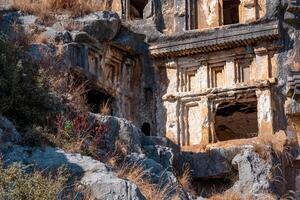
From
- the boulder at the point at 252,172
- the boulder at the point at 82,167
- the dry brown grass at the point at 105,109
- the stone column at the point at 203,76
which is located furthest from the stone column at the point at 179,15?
the boulder at the point at 82,167

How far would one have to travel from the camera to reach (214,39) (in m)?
20.7

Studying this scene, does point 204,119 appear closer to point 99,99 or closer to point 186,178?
point 99,99

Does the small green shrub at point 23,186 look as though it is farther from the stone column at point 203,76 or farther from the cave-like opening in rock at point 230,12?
the cave-like opening in rock at point 230,12

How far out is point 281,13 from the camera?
2048cm

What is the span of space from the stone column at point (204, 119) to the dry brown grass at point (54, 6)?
364 centimetres

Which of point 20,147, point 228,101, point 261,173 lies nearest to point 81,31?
point 228,101

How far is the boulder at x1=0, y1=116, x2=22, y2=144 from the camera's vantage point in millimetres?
10734

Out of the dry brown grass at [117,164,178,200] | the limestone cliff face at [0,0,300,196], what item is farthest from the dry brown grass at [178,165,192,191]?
the dry brown grass at [117,164,178,200]

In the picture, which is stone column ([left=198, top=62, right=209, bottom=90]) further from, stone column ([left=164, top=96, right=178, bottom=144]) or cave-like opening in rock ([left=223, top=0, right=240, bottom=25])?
cave-like opening in rock ([left=223, top=0, right=240, bottom=25])

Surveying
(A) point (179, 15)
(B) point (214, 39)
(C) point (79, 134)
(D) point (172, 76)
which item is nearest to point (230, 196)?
(C) point (79, 134)

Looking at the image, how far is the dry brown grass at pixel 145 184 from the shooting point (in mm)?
10984

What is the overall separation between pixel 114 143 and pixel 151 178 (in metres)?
1.36

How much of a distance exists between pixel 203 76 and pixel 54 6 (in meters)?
4.30

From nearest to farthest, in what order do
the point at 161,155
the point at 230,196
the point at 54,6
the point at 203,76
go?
the point at 161,155 → the point at 230,196 → the point at 54,6 → the point at 203,76
